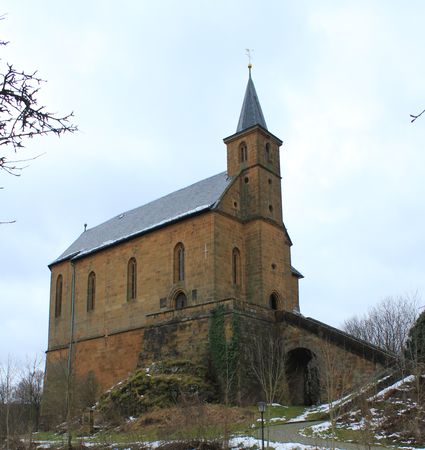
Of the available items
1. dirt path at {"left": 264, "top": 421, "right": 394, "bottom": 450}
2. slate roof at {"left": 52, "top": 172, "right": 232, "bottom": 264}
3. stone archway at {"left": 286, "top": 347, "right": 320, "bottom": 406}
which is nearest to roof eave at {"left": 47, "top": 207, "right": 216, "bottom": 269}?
slate roof at {"left": 52, "top": 172, "right": 232, "bottom": 264}

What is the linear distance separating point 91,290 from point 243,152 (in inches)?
577

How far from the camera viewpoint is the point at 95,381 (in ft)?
123

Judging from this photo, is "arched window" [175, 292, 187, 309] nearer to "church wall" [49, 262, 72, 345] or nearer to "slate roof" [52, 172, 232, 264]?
"slate roof" [52, 172, 232, 264]

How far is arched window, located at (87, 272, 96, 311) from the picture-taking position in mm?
41688

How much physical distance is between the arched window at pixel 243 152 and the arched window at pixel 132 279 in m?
9.63

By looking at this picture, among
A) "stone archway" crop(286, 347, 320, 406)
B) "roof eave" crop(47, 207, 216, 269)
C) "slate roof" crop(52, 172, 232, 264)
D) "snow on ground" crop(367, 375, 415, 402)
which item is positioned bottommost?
"snow on ground" crop(367, 375, 415, 402)

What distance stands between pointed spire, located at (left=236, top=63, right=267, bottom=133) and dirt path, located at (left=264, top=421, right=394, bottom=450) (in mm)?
20778

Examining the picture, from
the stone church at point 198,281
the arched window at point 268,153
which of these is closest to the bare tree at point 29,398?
the stone church at point 198,281

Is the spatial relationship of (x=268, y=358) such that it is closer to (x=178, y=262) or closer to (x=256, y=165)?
(x=178, y=262)

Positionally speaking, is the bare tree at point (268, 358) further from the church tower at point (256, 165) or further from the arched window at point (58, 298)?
the arched window at point (58, 298)

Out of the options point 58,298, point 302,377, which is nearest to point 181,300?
point 302,377

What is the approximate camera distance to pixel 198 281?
111ft

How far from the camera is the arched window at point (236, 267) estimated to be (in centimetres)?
3475

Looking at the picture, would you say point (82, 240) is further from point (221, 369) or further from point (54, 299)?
point (221, 369)
